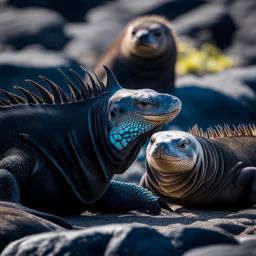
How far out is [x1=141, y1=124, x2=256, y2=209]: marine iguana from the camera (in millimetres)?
12320

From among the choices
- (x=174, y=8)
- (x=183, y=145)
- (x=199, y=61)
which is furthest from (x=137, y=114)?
(x=174, y=8)

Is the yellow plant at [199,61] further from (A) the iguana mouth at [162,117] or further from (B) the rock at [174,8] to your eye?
(A) the iguana mouth at [162,117]

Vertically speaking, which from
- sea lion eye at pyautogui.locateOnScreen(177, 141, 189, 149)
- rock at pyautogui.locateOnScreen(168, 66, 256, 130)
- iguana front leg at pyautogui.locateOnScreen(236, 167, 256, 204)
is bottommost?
rock at pyautogui.locateOnScreen(168, 66, 256, 130)

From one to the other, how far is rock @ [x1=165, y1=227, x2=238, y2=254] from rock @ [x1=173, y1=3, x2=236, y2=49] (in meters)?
23.8

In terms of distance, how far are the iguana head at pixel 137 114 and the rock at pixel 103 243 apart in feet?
11.1

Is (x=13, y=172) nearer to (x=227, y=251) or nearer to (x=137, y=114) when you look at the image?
(x=137, y=114)

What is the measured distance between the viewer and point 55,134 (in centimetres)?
1091

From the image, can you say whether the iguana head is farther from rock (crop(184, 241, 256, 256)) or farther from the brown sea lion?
the brown sea lion

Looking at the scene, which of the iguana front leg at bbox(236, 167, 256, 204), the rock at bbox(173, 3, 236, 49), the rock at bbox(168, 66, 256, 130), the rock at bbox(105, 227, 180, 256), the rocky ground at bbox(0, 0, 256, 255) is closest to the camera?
the rock at bbox(105, 227, 180, 256)

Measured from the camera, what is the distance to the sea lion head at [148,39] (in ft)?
71.4

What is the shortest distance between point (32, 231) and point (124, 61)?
13.7 metres

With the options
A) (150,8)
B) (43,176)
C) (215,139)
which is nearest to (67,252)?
(43,176)

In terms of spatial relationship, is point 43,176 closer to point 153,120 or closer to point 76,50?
point 153,120

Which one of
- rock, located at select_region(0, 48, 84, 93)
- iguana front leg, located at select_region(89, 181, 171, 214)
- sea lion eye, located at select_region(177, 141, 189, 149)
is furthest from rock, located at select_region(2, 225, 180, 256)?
rock, located at select_region(0, 48, 84, 93)
